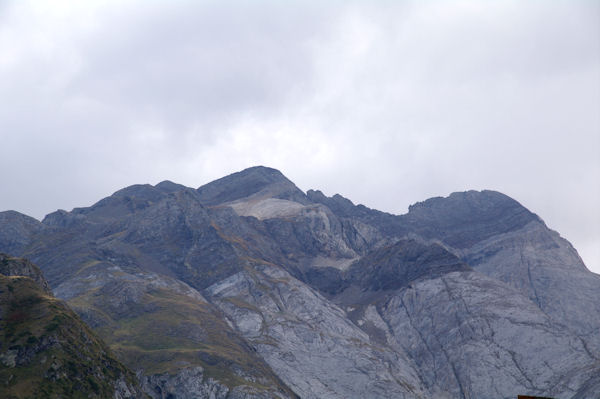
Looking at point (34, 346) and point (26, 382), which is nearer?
point (26, 382)

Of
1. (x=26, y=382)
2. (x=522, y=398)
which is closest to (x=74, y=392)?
(x=26, y=382)

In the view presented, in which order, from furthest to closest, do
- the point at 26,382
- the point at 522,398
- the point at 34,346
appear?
the point at 34,346 < the point at 26,382 < the point at 522,398

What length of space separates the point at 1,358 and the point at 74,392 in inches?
920

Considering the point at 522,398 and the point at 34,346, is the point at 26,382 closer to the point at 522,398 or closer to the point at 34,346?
the point at 34,346

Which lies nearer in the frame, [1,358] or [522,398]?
[522,398]

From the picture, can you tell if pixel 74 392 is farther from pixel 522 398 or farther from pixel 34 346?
pixel 522 398

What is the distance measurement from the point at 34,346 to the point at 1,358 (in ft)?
34.9

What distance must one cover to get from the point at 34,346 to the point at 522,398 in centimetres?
17646

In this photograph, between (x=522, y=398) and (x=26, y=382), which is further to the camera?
(x=26, y=382)

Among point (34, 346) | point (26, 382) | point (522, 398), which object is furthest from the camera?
point (34, 346)

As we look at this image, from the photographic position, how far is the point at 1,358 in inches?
7456

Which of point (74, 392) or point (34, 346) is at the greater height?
point (34, 346)

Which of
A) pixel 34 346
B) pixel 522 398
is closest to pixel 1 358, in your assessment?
pixel 34 346

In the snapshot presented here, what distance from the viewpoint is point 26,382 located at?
18288 cm
